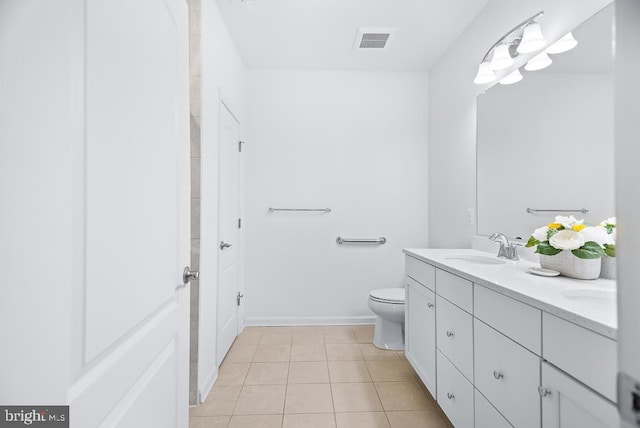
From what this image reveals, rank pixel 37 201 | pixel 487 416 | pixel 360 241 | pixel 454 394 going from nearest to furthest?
pixel 37 201 → pixel 487 416 → pixel 454 394 → pixel 360 241

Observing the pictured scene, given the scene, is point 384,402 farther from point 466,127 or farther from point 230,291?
point 466,127

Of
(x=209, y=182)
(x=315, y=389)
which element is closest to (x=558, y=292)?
(x=315, y=389)

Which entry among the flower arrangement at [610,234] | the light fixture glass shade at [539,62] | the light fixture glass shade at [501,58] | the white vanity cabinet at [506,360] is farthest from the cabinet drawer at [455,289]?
the light fixture glass shade at [501,58]

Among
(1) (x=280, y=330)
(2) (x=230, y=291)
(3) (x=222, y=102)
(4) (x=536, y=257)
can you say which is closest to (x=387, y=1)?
(3) (x=222, y=102)

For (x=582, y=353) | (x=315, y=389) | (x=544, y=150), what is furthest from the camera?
(x=315, y=389)

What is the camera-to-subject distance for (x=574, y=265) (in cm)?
128

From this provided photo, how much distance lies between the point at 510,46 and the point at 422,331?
178cm

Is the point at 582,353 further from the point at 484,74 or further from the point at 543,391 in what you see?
the point at 484,74

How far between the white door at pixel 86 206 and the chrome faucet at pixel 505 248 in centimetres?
179

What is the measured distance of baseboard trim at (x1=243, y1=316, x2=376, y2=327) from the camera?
304 centimetres

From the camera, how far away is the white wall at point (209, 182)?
1.84 metres

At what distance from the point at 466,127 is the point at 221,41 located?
1.92m

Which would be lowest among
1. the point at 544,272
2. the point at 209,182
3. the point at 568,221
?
the point at 544,272

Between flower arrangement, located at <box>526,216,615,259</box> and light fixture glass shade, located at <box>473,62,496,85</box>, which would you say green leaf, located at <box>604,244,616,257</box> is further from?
light fixture glass shade, located at <box>473,62,496,85</box>
